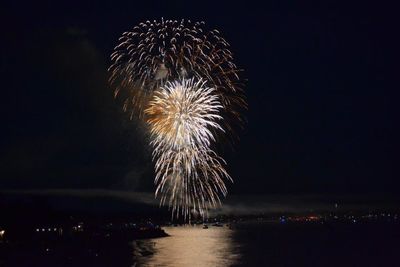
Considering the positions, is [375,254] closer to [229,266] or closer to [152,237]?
[229,266]

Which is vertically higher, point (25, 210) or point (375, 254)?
point (25, 210)

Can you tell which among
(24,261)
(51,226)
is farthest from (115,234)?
(24,261)

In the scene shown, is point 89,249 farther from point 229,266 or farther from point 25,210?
point 25,210

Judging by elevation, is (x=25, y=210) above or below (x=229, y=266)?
above

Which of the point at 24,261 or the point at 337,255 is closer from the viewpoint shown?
the point at 24,261

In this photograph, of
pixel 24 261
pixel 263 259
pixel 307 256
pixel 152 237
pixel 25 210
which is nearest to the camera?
pixel 24 261

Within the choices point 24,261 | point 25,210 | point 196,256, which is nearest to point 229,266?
point 196,256

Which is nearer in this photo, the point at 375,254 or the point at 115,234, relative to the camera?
the point at 375,254

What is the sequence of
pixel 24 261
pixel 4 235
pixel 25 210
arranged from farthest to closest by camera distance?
pixel 25 210
pixel 4 235
pixel 24 261

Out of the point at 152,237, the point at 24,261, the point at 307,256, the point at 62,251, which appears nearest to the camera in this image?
the point at 24,261
